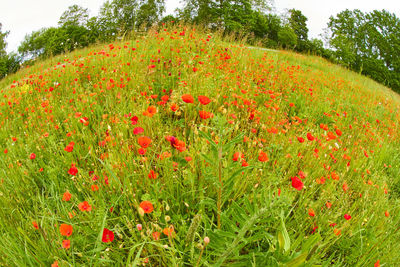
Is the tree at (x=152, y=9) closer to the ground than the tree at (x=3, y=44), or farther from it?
farther from it

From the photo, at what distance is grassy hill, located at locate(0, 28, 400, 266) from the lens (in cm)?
105

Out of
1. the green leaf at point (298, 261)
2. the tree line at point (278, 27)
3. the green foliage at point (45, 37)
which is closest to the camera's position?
the green leaf at point (298, 261)

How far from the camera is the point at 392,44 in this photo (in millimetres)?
24672

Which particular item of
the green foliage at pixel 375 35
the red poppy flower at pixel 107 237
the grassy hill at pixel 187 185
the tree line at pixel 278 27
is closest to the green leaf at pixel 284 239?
the grassy hill at pixel 187 185

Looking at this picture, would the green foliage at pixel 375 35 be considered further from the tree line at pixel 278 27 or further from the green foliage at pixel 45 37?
the green foliage at pixel 45 37

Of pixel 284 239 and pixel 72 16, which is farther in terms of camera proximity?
pixel 72 16

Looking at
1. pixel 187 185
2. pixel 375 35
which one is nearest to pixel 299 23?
pixel 375 35

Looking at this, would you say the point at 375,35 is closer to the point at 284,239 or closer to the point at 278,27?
the point at 278,27

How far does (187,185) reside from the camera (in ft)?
4.87

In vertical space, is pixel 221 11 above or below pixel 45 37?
above

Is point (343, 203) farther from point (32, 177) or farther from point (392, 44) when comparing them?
point (392, 44)

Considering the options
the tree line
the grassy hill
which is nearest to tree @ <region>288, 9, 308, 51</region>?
the tree line

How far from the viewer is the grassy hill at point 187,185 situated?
3.45 ft

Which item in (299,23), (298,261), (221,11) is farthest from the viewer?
(299,23)
